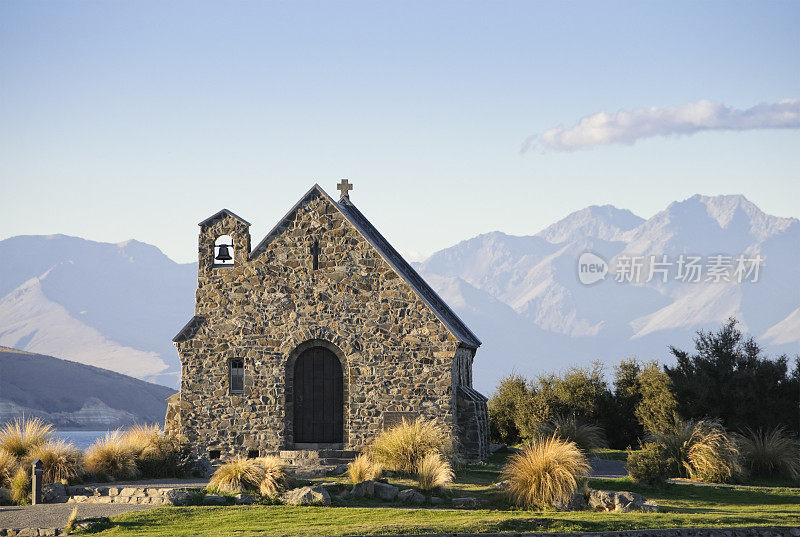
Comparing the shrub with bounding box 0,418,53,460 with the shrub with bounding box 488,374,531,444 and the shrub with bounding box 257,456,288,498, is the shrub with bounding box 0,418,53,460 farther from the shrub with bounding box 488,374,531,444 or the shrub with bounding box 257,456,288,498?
the shrub with bounding box 488,374,531,444

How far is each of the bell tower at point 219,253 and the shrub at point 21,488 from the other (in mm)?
8451

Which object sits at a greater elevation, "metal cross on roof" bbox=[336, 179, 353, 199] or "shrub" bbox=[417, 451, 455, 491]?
"metal cross on roof" bbox=[336, 179, 353, 199]

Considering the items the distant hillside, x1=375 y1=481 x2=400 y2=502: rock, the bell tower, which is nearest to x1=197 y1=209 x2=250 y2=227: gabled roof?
the bell tower

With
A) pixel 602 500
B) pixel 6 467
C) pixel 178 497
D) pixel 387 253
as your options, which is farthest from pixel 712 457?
pixel 6 467

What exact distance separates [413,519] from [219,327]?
44.8 feet

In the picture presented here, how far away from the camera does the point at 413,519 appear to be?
66.3 feet

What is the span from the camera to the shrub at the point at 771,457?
27531mm

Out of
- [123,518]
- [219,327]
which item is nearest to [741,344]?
[219,327]

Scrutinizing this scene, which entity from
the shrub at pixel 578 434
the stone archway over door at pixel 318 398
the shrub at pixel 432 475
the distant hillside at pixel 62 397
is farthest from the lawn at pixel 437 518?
the distant hillside at pixel 62 397

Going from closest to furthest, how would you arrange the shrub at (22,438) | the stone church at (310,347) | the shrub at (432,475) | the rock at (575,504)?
1. the rock at (575,504)
2. the shrub at (432,475)
3. the shrub at (22,438)
4. the stone church at (310,347)

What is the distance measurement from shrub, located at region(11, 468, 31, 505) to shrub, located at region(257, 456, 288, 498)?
582 centimetres

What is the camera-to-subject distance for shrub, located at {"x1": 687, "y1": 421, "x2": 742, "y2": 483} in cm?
2658

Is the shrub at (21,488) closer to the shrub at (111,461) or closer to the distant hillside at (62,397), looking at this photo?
the shrub at (111,461)

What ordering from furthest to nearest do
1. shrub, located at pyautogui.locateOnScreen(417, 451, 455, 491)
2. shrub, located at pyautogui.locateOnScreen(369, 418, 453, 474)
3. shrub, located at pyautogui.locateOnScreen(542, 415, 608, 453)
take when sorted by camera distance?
shrub, located at pyautogui.locateOnScreen(542, 415, 608, 453)
shrub, located at pyautogui.locateOnScreen(369, 418, 453, 474)
shrub, located at pyautogui.locateOnScreen(417, 451, 455, 491)
